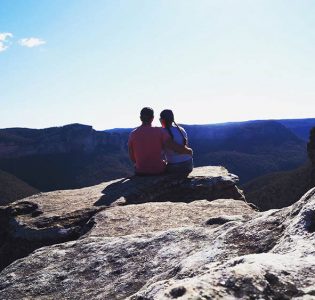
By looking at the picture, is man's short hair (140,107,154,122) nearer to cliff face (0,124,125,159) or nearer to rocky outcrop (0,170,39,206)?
rocky outcrop (0,170,39,206)

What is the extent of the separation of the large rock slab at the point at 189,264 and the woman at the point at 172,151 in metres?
5.07

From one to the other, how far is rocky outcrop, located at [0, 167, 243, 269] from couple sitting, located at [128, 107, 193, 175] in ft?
1.18

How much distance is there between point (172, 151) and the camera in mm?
9227

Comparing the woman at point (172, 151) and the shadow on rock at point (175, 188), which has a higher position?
the woman at point (172, 151)

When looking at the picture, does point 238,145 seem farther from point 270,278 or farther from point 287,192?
point 270,278

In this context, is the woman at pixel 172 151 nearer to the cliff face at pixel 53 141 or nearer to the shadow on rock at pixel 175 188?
the shadow on rock at pixel 175 188

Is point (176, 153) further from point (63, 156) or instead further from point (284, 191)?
point (63, 156)

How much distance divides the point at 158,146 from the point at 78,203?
2.42 meters

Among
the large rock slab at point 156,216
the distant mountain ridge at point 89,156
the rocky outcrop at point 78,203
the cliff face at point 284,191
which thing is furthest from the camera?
the distant mountain ridge at point 89,156

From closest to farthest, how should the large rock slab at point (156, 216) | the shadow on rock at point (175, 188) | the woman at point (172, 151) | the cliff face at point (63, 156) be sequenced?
the large rock slab at point (156, 216) → the shadow on rock at point (175, 188) → the woman at point (172, 151) → the cliff face at point (63, 156)

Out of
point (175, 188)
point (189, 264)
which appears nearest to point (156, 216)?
point (189, 264)

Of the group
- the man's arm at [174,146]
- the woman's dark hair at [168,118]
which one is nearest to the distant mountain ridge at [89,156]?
the woman's dark hair at [168,118]

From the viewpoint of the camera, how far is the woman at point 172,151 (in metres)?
9.09

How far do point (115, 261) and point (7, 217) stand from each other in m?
4.16
